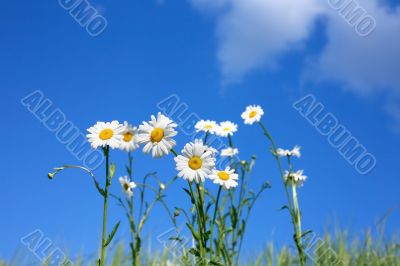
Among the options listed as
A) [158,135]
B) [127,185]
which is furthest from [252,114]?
[158,135]

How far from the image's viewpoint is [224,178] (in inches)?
102

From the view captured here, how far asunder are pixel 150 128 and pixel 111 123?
0.21 meters

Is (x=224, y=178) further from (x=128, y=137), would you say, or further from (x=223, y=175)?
(x=128, y=137)

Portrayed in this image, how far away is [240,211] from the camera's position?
3.47 m

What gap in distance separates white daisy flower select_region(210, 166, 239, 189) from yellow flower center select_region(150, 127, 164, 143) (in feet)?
1.58

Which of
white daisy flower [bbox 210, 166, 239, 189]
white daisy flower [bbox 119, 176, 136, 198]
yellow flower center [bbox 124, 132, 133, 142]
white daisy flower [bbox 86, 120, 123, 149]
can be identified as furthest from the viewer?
white daisy flower [bbox 119, 176, 136, 198]

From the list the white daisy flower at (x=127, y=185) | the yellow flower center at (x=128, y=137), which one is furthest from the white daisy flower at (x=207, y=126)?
the yellow flower center at (x=128, y=137)

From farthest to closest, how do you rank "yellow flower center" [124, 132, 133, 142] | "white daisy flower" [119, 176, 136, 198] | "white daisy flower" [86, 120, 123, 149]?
"white daisy flower" [119, 176, 136, 198] → "yellow flower center" [124, 132, 133, 142] → "white daisy flower" [86, 120, 123, 149]

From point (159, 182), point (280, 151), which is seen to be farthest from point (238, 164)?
point (159, 182)

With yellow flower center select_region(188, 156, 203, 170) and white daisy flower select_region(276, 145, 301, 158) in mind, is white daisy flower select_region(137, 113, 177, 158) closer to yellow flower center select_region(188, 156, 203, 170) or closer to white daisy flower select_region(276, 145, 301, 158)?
yellow flower center select_region(188, 156, 203, 170)

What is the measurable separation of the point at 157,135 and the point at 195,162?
0.22m

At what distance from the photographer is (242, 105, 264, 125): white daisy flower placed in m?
3.88

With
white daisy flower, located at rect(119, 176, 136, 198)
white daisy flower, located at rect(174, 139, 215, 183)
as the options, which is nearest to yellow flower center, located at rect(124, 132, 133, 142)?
white daisy flower, located at rect(174, 139, 215, 183)

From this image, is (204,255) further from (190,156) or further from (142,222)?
(142,222)
